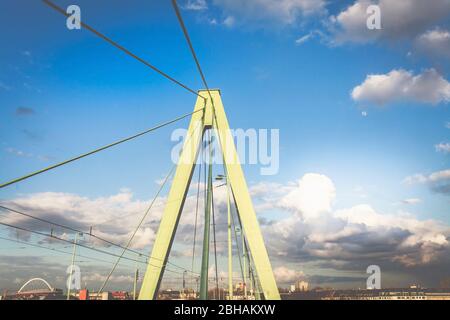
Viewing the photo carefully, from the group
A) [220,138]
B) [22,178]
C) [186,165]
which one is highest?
[220,138]

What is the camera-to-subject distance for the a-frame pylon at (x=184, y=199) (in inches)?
820

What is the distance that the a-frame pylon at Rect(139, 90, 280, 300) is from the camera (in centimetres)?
2083

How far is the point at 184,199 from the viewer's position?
72.3ft

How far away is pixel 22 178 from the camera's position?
7168 mm
